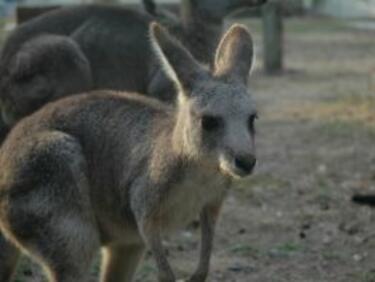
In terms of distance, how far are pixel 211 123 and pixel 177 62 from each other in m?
0.41

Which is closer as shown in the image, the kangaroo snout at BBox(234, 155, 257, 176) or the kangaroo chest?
the kangaroo snout at BBox(234, 155, 257, 176)

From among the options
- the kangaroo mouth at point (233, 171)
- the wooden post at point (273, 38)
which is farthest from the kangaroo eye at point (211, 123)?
the wooden post at point (273, 38)

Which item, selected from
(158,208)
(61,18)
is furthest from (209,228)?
(61,18)

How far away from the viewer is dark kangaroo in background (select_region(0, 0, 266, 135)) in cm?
774

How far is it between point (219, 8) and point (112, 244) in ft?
12.5

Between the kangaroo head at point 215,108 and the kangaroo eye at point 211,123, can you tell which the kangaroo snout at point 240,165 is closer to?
the kangaroo head at point 215,108

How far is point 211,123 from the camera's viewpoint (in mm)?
4863

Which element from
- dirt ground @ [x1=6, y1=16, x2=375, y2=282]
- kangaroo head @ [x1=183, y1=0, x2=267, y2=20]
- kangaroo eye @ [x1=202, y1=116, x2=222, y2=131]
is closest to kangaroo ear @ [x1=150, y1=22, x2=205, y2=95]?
kangaroo eye @ [x1=202, y1=116, x2=222, y2=131]

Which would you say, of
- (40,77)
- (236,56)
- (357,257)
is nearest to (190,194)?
(236,56)

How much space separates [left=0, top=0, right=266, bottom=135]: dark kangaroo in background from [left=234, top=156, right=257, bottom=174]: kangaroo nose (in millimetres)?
3277

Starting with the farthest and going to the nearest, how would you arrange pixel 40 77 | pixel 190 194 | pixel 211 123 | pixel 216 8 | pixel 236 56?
pixel 216 8, pixel 40 77, pixel 236 56, pixel 190 194, pixel 211 123

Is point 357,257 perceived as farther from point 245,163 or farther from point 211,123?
point 245,163

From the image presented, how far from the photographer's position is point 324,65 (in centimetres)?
1833

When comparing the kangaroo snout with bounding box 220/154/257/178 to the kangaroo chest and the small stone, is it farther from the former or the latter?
the small stone
